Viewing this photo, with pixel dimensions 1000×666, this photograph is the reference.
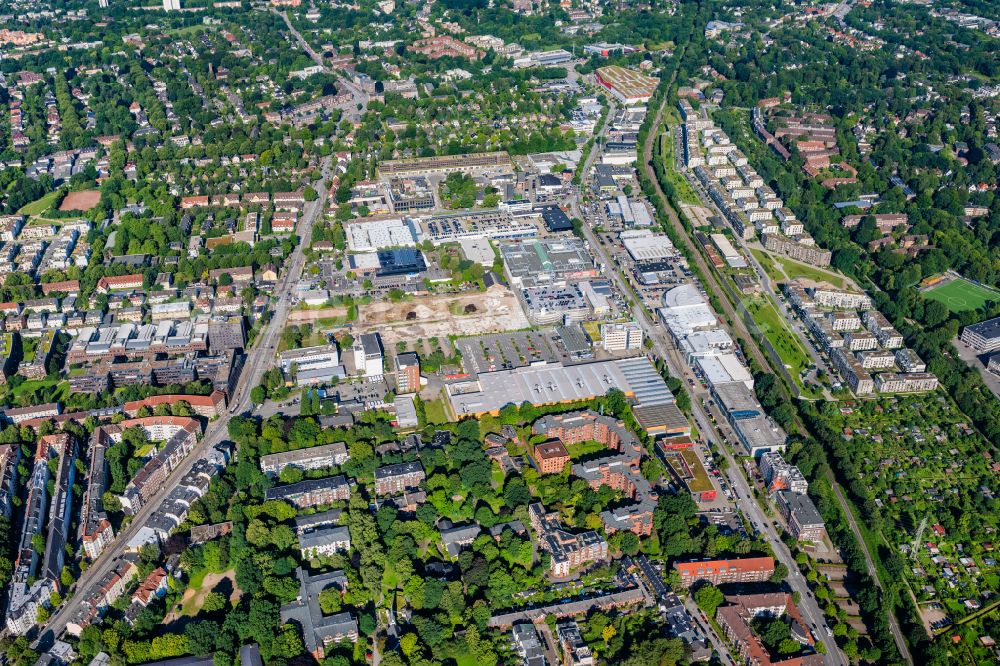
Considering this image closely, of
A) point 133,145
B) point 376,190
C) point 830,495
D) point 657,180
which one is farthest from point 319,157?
point 830,495

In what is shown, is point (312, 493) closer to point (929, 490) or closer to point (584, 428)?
point (584, 428)

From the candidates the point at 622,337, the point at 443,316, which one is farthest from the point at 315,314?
the point at 622,337

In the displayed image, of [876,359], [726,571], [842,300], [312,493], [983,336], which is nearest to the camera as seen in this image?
[726,571]

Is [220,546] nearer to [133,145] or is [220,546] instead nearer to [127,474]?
[127,474]

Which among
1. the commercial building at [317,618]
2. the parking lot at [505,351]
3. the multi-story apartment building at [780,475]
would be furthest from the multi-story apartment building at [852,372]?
the commercial building at [317,618]

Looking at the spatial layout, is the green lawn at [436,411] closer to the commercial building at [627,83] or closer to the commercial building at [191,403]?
the commercial building at [191,403]

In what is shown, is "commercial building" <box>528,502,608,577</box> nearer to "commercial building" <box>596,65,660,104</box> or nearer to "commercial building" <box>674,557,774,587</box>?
"commercial building" <box>674,557,774,587</box>
